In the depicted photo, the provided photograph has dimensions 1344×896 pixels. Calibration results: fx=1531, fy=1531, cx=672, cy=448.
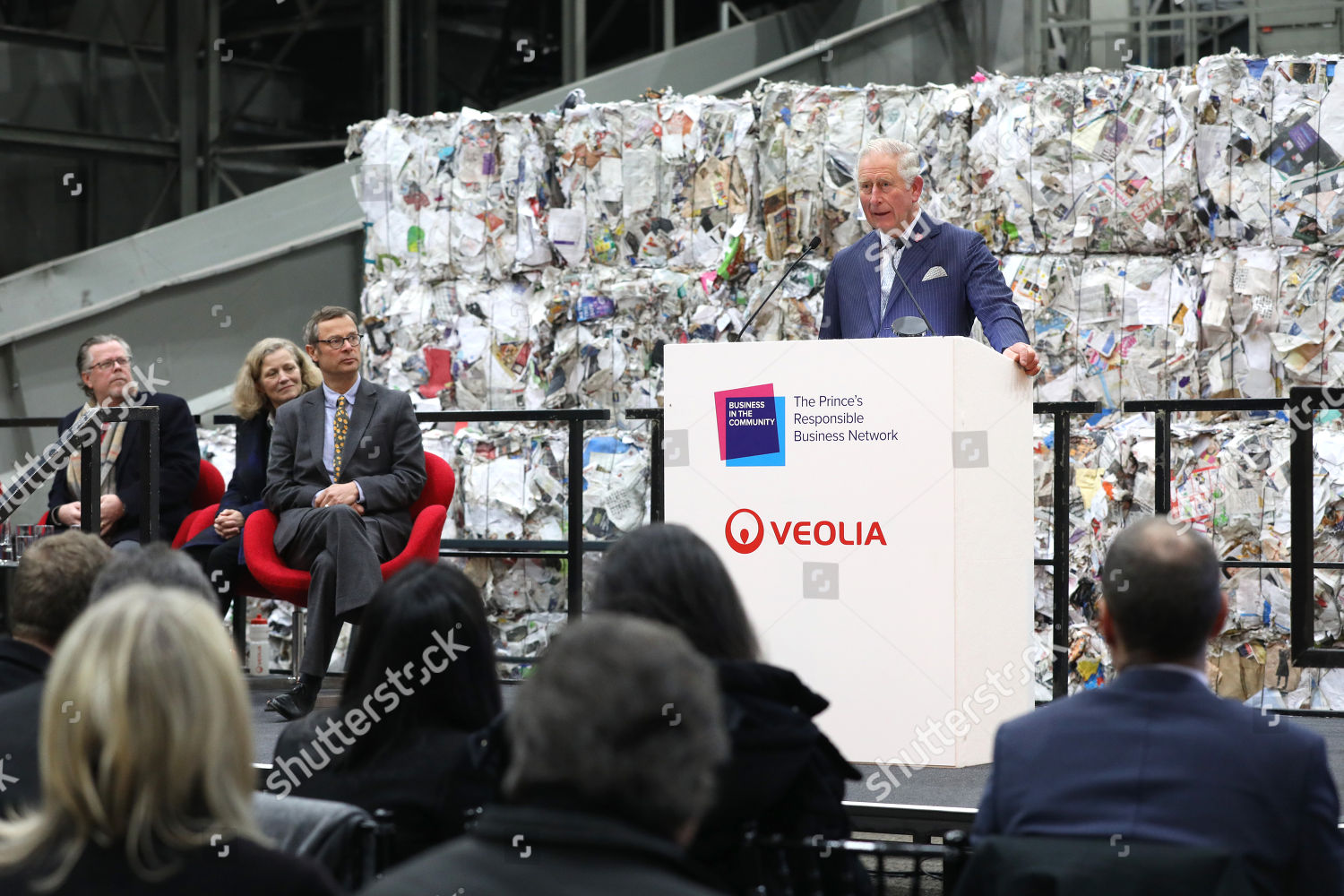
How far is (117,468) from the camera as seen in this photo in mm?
5086

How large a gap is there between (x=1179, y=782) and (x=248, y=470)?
158 inches

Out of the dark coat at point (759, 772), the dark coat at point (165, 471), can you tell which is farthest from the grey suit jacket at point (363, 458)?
the dark coat at point (759, 772)

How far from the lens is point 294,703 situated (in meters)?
4.51

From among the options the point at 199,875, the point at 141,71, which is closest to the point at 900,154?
the point at 199,875

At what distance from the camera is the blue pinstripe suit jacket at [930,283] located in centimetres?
377

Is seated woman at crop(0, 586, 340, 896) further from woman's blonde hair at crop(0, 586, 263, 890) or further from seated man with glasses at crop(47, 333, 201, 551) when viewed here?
seated man with glasses at crop(47, 333, 201, 551)

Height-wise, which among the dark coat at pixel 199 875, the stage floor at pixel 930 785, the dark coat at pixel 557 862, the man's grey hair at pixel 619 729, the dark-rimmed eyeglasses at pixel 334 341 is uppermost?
the dark-rimmed eyeglasses at pixel 334 341

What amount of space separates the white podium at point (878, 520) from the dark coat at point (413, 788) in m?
1.13

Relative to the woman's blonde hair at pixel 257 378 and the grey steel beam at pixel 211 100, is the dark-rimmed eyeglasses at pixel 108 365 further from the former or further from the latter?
the grey steel beam at pixel 211 100

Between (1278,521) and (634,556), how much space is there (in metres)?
3.77

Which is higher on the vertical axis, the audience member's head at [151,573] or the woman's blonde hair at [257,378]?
the woman's blonde hair at [257,378]

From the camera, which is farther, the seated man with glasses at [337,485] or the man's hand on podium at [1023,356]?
the seated man with glasses at [337,485]

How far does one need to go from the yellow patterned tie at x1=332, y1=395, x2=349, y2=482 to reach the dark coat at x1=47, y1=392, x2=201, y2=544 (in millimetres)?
654

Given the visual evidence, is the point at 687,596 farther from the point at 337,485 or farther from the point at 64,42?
the point at 64,42
